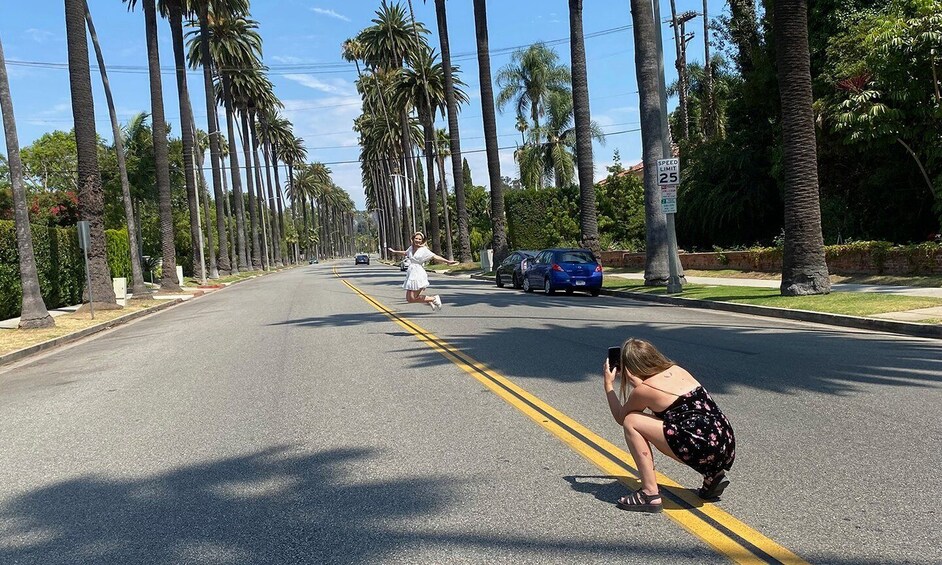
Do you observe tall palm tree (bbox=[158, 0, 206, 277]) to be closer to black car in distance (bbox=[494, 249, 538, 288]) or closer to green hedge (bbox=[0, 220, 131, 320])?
green hedge (bbox=[0, 220, 131, 320])

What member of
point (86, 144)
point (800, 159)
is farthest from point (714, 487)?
point (86, 144)

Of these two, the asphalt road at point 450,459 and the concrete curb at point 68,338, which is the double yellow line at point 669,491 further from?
the concrete curb at point 68,338

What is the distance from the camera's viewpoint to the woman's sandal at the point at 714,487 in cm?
454

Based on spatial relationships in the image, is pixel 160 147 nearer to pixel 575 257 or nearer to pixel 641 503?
pixel 575 257

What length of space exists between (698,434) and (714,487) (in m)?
0.43

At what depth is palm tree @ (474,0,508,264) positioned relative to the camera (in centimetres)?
3775

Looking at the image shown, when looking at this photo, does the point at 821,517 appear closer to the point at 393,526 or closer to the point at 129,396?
the point at 393,526

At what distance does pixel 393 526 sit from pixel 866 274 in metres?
20.0

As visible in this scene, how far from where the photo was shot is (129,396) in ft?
30.2

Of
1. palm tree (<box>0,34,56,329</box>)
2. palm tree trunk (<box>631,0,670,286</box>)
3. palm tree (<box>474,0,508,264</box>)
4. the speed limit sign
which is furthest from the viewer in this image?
palm tree (<box>474,0,508,264</box>)

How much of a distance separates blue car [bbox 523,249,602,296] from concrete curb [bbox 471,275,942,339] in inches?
104

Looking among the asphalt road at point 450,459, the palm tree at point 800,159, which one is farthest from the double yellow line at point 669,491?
the palm tree at point 800,159

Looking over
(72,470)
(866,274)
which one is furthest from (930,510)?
(866,274)

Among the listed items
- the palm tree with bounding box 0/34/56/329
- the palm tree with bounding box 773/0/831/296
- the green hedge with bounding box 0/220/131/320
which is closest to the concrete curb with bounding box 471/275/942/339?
the palm tree with bounding box 773/0/831/296
